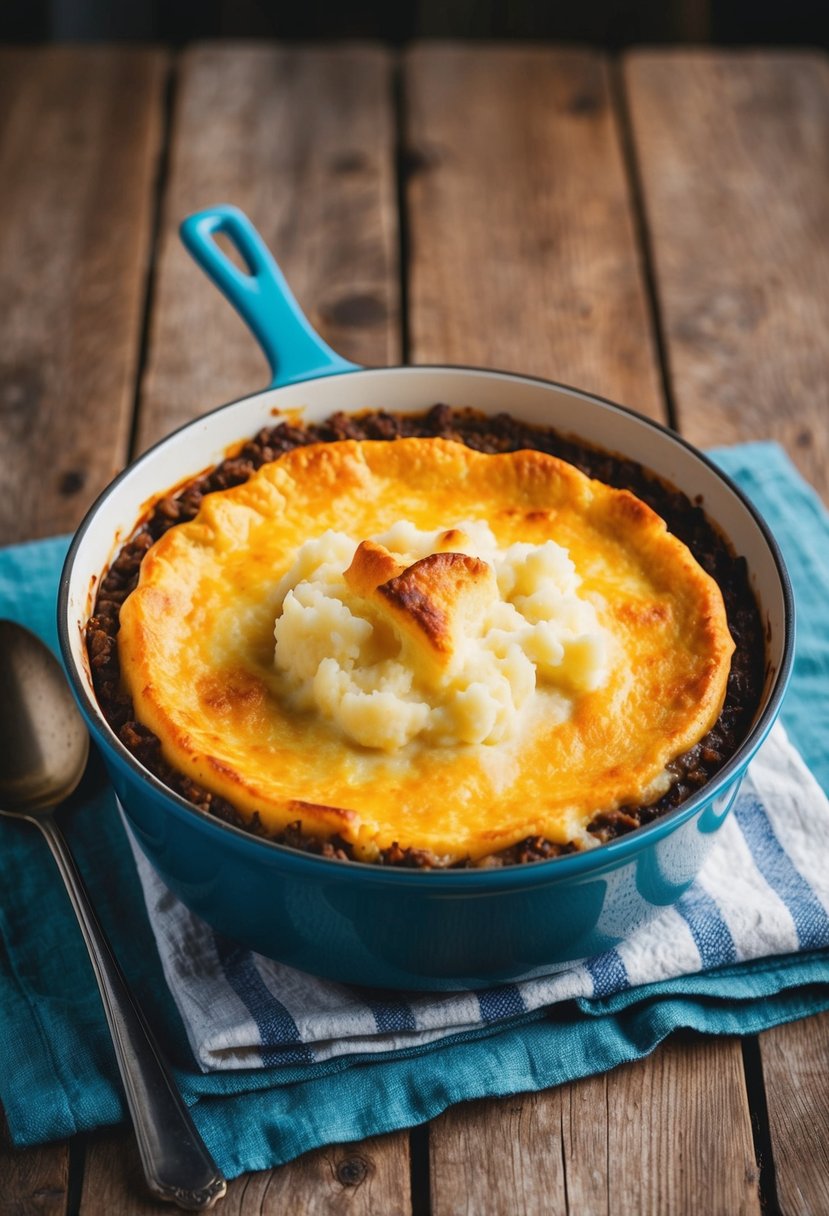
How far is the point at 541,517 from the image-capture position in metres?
3.01

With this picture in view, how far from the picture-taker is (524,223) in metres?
5.04

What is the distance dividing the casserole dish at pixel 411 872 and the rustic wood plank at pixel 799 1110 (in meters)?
0.36

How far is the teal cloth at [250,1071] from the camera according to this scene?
97.7 inches

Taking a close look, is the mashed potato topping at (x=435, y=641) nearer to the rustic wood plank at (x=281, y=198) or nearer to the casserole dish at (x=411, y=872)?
the casserole dish at (x=411, y=872)

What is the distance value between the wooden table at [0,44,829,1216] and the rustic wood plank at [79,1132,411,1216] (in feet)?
6.37

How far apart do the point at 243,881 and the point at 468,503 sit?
1.09 metres

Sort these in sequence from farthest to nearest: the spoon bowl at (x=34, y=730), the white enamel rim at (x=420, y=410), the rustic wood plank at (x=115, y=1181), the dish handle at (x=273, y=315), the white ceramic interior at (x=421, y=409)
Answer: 1. the dish handle at (x=273, y=315)
2. the spoon bowl at (x=34, y=730)
3. the white ceramic interior at (x=421, y=409)
4. the white enamel rim at (x=420, y=410)
5. the rustic wood plank at (x=115, y=1181)

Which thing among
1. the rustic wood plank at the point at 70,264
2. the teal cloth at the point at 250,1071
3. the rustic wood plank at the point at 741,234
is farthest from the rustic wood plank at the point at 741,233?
the teal cloth at the point at 250,1071

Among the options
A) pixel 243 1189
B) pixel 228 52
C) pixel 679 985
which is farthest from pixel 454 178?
pixel 243 1189

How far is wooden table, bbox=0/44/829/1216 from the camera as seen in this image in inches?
173

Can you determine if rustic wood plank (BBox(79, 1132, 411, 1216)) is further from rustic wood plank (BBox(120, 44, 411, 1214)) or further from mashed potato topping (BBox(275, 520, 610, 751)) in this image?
rustic wood plank (BBox(120, 44, 411, 1214))

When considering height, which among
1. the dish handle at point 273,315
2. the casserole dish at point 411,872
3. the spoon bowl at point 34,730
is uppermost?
the dish handle at point 273,315

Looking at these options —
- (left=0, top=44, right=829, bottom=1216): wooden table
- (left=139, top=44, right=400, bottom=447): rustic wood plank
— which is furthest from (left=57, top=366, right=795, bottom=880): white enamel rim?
(left=139, top=44, right=400, bottom=447): rustic wood plank

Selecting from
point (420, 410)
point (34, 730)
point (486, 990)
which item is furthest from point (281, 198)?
point (486, 990)
